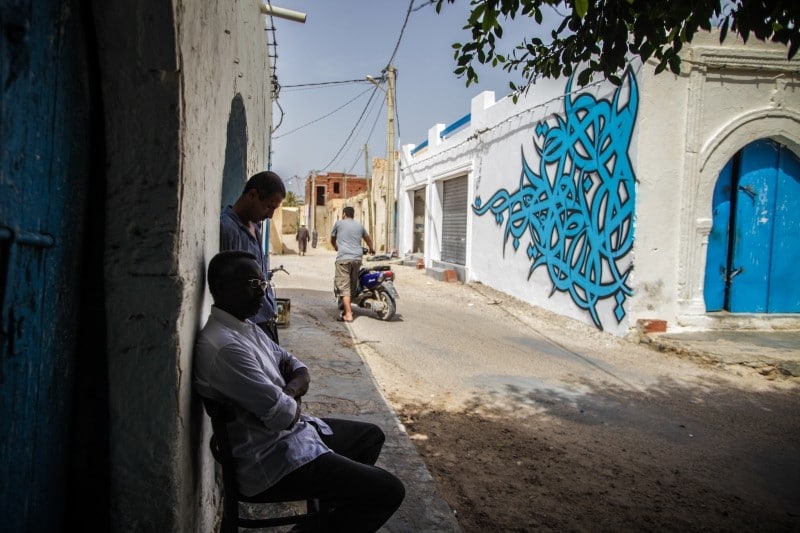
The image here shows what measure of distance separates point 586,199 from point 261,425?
6.70m

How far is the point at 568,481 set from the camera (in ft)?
9.84

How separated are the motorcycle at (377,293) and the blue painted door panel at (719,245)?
13.8 feet

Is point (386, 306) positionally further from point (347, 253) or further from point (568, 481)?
point (568, 481)

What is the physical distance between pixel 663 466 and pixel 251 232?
2852 mm

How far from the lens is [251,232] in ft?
9.24

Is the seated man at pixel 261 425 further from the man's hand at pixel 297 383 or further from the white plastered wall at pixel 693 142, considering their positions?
the white plastered wall at pixel 693 142

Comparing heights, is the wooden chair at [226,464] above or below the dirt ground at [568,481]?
above

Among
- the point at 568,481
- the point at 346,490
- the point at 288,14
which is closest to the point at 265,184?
the point at 346,490

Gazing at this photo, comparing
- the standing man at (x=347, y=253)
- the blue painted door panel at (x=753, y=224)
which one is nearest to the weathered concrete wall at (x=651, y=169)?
the blue painted door panel at (x=753, y=224)

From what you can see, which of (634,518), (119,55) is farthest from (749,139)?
(119,55)

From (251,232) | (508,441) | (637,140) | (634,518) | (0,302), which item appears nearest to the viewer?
(0,302)

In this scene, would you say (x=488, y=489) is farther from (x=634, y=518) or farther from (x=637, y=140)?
(x=637, y=140)

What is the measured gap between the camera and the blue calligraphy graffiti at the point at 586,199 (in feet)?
22.2

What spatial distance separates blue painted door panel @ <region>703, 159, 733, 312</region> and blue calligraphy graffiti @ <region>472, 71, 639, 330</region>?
1266 mm
